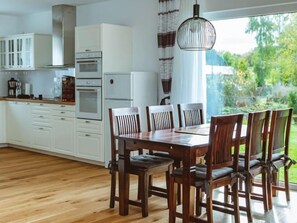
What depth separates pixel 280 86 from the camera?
4887 mm

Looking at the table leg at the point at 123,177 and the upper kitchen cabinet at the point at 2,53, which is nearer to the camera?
the table leg at the point at 123,177

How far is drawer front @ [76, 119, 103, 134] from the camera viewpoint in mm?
5984

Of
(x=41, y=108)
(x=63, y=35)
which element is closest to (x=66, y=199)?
(x=41, y=108)

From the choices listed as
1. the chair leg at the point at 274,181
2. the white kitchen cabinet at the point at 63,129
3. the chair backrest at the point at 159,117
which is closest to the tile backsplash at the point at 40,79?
the white kitchen cabinet at the point at 63,129

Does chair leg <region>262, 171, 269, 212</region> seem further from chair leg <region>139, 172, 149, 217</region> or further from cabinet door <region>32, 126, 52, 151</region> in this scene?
cabinet door <region>32, 126, 52, 151</region>

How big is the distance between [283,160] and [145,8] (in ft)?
10.5

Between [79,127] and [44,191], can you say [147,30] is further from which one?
[44,191]

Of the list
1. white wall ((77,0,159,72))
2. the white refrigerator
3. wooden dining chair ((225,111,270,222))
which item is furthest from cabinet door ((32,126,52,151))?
wooden dining chair ((225,111,270,222))

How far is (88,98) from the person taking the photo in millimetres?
6152

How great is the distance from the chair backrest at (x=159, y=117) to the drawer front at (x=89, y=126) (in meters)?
1.66

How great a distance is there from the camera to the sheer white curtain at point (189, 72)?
5.43 m

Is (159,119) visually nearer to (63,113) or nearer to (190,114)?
(190,114)

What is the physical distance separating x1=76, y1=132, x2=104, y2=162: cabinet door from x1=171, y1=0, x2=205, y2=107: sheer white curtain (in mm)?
1444

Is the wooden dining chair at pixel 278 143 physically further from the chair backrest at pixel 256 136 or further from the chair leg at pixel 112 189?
the chair leg at pixel 112 189
